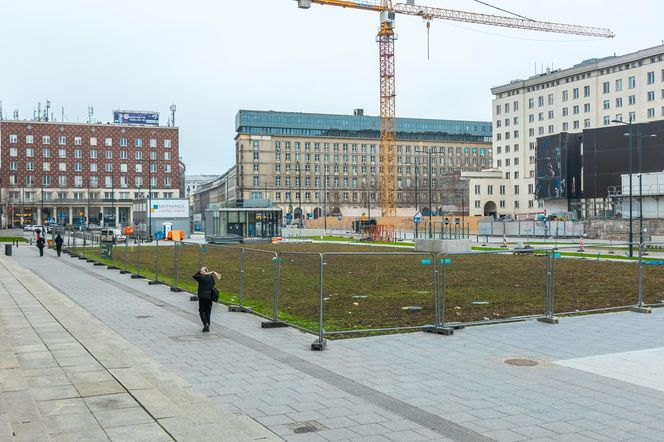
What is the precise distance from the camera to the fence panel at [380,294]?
42.1 feet

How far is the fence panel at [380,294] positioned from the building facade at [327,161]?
120 metres

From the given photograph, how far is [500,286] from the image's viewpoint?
14.0 meters

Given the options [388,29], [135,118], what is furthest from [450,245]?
[135,118]

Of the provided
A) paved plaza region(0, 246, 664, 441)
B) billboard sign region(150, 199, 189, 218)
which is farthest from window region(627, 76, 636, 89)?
paved plaza region(0, 246, 664, 441)

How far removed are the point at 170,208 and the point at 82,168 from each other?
6574cm

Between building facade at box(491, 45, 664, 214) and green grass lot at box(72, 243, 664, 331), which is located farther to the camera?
building facade at box(491, 45, 664, 214)

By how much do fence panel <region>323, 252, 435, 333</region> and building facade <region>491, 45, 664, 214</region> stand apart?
259 ft

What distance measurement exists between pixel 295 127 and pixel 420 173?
32125 mm

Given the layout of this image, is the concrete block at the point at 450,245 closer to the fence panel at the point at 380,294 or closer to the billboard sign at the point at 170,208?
the fence panel at the point at 380,294

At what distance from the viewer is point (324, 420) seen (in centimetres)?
676

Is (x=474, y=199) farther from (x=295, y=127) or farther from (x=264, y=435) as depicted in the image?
(x=264, y=435)

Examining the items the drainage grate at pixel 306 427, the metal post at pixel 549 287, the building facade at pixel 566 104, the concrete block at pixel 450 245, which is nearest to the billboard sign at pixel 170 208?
the concrete block at pixel 450 245

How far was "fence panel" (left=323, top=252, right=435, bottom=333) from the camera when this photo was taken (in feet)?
42.1

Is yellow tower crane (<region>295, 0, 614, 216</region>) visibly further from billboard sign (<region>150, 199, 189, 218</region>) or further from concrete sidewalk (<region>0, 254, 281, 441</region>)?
concrete sidewalk (<region>0, 254, 281, 441</region>)
